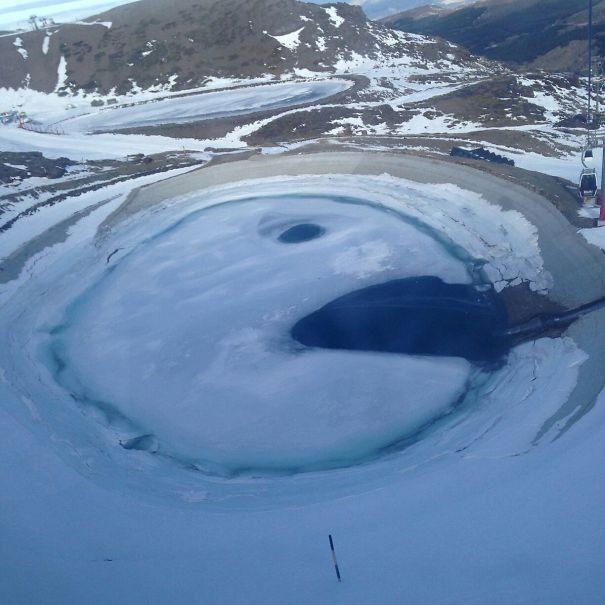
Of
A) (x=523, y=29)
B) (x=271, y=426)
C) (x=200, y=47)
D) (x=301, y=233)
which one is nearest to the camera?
(x=271, y=426)

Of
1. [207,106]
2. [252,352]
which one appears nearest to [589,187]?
[252,352]

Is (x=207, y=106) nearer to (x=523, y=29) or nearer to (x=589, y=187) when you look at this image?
(x=589, y=187)

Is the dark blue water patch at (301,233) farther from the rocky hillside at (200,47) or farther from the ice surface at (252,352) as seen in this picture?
the rocky hillside at (200,47)

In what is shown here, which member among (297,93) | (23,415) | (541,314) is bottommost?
(541,314)

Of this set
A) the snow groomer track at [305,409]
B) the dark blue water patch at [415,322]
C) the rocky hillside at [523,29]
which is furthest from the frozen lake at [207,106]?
the dark blue water patch at [415,322]

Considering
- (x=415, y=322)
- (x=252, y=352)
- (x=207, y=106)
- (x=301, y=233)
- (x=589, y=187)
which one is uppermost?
(x=207, y=106)

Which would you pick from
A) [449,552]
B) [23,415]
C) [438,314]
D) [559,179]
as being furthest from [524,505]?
[559,179]

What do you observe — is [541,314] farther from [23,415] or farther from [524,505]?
[23,415]
